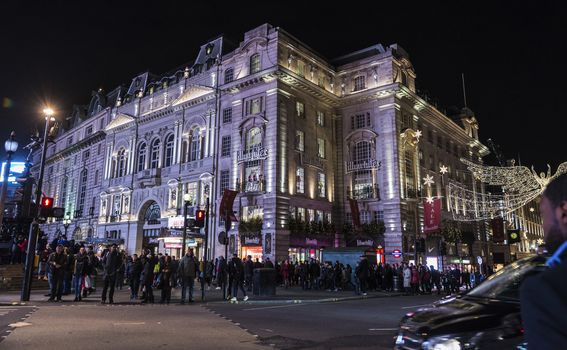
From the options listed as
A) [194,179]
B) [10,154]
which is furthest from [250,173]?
[10,154]

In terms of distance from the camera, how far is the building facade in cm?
3847

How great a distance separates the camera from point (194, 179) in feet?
143

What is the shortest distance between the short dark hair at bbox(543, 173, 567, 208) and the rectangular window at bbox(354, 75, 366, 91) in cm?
4403

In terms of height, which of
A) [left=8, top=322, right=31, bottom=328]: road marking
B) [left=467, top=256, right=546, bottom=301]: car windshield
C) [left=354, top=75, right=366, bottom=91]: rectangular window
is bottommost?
[left=8, top=322, right=31, bottom=328]: road marking

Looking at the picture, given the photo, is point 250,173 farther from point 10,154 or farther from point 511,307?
point 511,307

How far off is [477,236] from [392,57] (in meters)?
29.1

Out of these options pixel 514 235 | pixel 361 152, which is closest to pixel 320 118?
pixel 361 152

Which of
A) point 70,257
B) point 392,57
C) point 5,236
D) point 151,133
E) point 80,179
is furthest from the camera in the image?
point 80,179

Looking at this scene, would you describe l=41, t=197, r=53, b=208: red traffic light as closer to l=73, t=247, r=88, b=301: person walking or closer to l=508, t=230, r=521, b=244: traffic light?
l=73, t=247, r=88, b=301: person walking

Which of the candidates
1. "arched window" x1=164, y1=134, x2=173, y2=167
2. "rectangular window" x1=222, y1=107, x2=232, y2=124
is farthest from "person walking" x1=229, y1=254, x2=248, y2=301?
"arched window" x1=164, y1=134, x2=173, y2=167

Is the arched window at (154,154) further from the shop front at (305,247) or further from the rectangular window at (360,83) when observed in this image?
the rectangular window at (360,83)

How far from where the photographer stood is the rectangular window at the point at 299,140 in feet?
133

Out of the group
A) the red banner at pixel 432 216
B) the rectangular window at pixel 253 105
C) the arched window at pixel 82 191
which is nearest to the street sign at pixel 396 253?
the red banner at pixel 432 216

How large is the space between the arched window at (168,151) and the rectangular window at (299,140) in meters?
14.9
